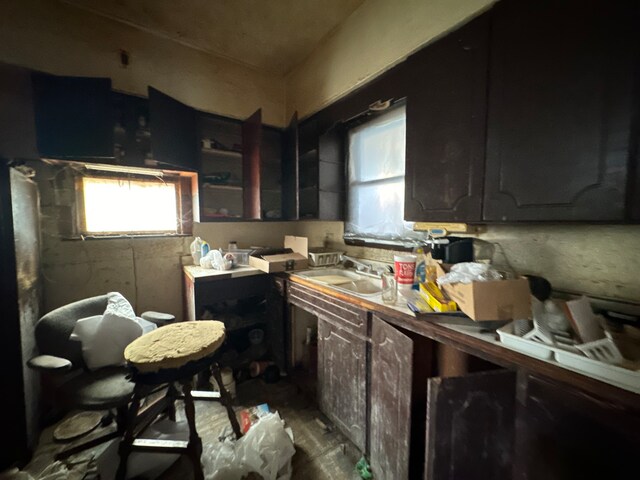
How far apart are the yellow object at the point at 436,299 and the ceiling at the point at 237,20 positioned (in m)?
2.03

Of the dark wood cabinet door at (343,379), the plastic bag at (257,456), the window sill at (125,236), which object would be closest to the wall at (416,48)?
the dark wood cabinet door at (343,379)

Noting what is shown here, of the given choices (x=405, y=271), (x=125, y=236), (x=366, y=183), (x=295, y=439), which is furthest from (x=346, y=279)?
(x=125, y=236)

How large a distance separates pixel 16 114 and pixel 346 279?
7.73 feet

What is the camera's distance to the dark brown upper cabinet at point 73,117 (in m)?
1.47

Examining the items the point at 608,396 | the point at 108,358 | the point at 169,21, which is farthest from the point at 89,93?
the point at 608,396

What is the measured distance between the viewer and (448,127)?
1.10 metres

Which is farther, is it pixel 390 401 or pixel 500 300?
pixel 390 401

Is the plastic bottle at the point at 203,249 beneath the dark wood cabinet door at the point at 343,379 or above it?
above

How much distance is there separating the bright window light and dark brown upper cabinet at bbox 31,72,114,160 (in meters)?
0.35

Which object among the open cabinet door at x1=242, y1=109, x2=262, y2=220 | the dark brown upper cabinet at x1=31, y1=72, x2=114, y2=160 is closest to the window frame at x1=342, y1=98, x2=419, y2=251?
the open cabinet door at x1=242, y1=109, x2=262, y2=220

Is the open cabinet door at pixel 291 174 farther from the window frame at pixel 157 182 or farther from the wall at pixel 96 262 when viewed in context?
the wall at pixel 96 262

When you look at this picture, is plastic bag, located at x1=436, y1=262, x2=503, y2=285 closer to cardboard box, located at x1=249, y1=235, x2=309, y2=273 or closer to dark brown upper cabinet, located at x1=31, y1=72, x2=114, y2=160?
cardboard box, located at x1=249, y1=235, x2=309, y2=273

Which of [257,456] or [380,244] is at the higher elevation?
[380,244]

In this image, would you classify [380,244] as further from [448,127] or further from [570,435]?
[570,435]
